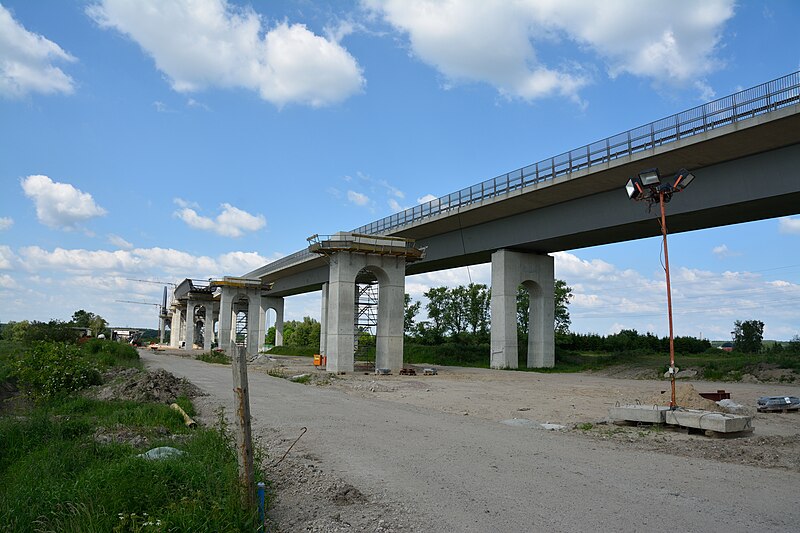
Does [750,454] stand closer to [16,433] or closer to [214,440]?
[214,440]

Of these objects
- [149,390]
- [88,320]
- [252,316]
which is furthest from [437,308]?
[88,320]

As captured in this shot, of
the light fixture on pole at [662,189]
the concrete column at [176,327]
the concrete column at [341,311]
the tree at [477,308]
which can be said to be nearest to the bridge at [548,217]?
the concrete column at [341,311]

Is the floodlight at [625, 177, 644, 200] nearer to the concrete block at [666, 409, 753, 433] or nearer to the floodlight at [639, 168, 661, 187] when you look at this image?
the floodlight at [639, 168, 661, 187]

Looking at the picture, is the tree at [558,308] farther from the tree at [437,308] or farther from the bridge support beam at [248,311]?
the bridge support beam at [248,311]

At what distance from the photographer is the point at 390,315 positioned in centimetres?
3534

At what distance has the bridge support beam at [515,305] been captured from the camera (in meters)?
38.2

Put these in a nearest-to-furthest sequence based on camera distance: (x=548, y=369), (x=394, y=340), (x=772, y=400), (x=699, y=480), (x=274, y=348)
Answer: (x=699, y=480) < (x=772, y=400) < (x=394, y=340) < (x=548, y=369) < (x=274, y=348)

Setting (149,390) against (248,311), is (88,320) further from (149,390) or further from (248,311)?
(149,390)

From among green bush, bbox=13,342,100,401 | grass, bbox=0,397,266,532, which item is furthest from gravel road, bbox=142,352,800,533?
green bush, bbox=13,342,100,401

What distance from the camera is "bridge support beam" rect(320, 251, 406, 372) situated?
34094mm

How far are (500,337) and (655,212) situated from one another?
46.4ft

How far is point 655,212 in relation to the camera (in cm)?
2816

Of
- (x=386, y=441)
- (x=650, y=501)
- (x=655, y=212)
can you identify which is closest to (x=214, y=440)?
(x=386, y=441)

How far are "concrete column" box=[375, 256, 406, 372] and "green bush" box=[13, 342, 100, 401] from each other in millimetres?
18578
